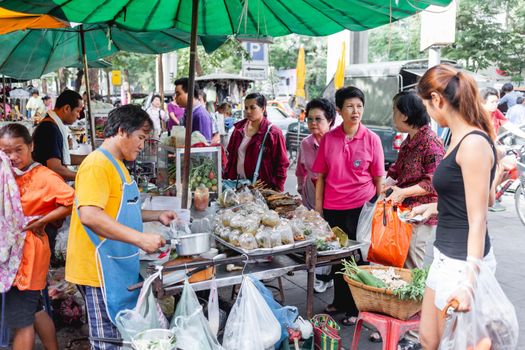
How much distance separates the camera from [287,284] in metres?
5.21

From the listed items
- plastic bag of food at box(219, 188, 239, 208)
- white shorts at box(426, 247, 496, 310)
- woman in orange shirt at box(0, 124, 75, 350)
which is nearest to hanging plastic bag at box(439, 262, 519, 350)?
white shorts at box(426, 247, 496, 310)

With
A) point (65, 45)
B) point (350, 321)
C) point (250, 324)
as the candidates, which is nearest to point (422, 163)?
point (350, 321)

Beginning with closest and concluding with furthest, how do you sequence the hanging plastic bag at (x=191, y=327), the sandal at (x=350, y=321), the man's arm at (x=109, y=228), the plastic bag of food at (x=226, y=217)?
the man's arm at (x=109, y=228), the hanging plastic bag at (x=191, y=327), the plastic bag of food at (x=226, y=217), the sandal at (x=350, y=321)

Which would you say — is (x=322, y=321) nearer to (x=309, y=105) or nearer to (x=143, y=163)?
(x=309, y=105)

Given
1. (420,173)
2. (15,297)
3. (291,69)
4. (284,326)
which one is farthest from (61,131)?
(291,69)

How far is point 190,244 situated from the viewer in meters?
2.82

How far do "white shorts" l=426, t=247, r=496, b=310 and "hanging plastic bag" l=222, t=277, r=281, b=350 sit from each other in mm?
911

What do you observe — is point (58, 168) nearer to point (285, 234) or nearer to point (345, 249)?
point (285, 234)

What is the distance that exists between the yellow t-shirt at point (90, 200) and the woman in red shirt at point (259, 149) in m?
2.57

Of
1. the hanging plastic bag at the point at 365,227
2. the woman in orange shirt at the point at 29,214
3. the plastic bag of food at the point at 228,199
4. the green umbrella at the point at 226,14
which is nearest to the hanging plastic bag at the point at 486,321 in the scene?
the hanging plastic bag at the point at 365,227

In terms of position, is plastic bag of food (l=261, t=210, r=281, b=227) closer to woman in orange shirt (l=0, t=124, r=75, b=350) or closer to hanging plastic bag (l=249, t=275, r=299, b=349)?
hanging plastic bag (l=249, t=275, r=299, b=349)

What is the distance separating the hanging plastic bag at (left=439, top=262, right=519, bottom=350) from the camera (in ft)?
7.41

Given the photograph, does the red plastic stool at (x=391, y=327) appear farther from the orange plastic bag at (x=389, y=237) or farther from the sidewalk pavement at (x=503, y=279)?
the sidewalk pavement at (x=503, y=279)

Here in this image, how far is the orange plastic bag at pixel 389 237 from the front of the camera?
3350mm
